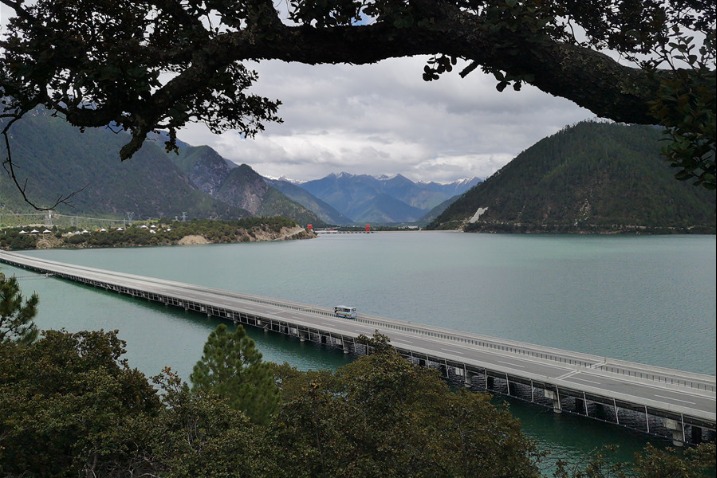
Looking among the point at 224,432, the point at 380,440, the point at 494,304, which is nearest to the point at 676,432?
the point at 380,440

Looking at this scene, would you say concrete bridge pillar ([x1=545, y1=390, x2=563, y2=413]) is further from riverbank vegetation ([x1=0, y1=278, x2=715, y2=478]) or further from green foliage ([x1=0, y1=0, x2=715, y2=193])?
green foliage ([x1=0, y1=0, x2=715, y2=193])

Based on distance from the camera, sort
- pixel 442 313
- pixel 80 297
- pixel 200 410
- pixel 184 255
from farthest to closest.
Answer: pixel 184 255 < pixel 80 297 < pixel 442 313 < pixel 200 410

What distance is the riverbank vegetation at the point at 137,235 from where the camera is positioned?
147 meters

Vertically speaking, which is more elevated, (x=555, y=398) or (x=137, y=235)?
(x=137, y=235)

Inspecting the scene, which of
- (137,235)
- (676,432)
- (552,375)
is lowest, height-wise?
(676,432)

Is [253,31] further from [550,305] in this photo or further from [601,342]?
[550,305]

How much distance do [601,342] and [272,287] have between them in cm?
4659

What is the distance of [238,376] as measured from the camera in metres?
17.8

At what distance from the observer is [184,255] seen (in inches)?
5182

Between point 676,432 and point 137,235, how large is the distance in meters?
160

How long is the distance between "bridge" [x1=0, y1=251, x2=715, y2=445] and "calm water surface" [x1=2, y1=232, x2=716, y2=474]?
47.5 inches

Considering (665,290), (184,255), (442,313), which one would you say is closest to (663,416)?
(442,313)

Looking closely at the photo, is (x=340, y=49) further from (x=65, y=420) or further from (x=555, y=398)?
(x=555, y=398)

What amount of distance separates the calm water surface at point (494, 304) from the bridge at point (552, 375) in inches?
47.5
